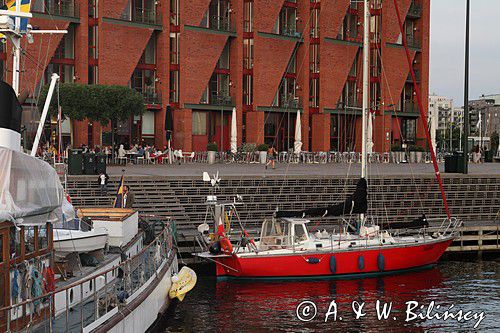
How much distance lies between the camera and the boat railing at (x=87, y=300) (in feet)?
37.9

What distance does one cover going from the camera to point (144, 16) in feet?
197

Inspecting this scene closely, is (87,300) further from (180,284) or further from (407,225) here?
(407,225)

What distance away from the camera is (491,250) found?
3353 cm

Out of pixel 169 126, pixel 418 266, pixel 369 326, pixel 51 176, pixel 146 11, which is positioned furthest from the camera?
pixel 146 11

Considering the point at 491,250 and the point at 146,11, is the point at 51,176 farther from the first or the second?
the point at 146,11

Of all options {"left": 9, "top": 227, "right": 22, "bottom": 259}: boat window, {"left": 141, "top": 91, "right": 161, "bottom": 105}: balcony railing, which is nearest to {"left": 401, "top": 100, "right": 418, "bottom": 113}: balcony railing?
{"left": 141, "top": 91, "right": 161, "bottom": 105}: balcony railing

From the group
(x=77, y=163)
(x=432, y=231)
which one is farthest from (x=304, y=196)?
(x=77, y=163)

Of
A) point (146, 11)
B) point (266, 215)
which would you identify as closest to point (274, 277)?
point (266, 215)

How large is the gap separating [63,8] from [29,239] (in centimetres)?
4578

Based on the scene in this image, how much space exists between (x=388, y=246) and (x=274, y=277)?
169 inches

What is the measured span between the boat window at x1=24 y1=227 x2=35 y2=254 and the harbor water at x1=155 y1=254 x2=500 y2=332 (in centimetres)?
736

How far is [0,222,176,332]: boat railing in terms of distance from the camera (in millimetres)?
11547

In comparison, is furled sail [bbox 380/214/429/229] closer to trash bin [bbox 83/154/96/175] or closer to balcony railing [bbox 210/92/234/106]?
trash bin [bbox 83/154/96/175]

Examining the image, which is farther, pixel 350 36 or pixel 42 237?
pixel 350 36
